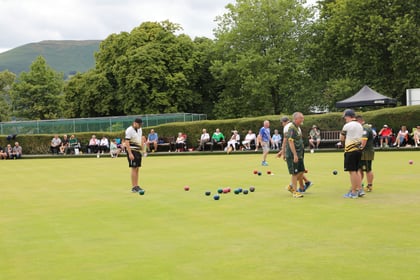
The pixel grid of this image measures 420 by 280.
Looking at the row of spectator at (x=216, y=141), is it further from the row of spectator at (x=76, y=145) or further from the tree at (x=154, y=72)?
the tree at (x=154, y=72)

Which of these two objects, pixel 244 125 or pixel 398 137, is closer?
pixel 398 137

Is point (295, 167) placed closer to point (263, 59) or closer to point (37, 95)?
point (263, 59)

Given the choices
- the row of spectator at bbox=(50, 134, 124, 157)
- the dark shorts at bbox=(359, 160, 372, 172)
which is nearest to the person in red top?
the row of spectator at bbox=(50, 134, 124, 157)

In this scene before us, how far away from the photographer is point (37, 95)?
73625 mm

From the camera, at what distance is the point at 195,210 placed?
10.0 m

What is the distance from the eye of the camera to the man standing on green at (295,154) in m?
11.4

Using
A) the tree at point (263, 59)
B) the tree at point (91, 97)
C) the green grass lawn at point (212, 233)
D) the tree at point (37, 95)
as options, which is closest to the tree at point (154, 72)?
the tree at point (91, 97)

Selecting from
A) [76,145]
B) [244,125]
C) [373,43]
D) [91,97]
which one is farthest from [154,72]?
[373,43]

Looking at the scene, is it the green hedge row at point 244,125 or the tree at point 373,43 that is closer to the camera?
the green hedge row at point 244,125

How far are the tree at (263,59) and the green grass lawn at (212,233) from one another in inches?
1292

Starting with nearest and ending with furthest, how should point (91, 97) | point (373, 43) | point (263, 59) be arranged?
point (373, 43)
point (263, 59)
point (91, 97)

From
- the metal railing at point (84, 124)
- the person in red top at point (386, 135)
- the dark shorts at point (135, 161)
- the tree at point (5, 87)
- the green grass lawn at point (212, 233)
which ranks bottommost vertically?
the green grass lawn at point (212, 233)

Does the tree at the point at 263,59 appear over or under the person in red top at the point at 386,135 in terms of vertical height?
over

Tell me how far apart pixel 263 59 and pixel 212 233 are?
3898 centimetres
